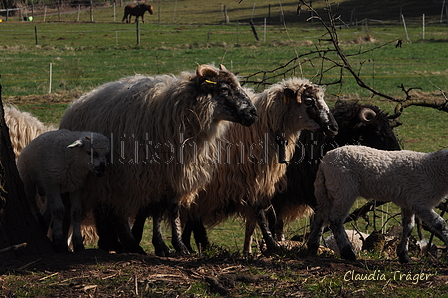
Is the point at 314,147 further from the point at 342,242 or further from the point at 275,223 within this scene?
the point at 342,242

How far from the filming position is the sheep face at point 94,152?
601 cm

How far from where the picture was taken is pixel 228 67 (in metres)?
26.3

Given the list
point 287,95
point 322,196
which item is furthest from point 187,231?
point 322,196

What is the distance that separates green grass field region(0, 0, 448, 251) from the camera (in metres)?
18.5

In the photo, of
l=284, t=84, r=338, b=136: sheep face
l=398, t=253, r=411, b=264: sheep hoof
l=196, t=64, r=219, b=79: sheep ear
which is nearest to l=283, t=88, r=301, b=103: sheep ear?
l=284, t=84, r=338, b=136: sheep face

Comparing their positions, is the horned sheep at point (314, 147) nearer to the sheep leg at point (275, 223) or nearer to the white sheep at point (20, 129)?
the sheep leg at point (275, 223)

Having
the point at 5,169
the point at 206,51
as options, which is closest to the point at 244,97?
the point at 5,169

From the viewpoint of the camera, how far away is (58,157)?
20.0 feet

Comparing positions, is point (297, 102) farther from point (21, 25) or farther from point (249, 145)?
point (21, 25)

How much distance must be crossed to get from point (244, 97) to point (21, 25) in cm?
4719

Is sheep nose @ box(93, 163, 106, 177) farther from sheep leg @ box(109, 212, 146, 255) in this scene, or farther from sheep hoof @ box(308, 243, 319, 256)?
sheep hoof @ box(308, 243, 319, 256)

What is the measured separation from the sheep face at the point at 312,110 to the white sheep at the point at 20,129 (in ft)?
10.7

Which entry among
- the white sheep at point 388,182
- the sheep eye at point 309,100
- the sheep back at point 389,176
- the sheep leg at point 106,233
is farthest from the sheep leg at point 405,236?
the sheep leg at point 106,233

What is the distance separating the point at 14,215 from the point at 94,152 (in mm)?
967
